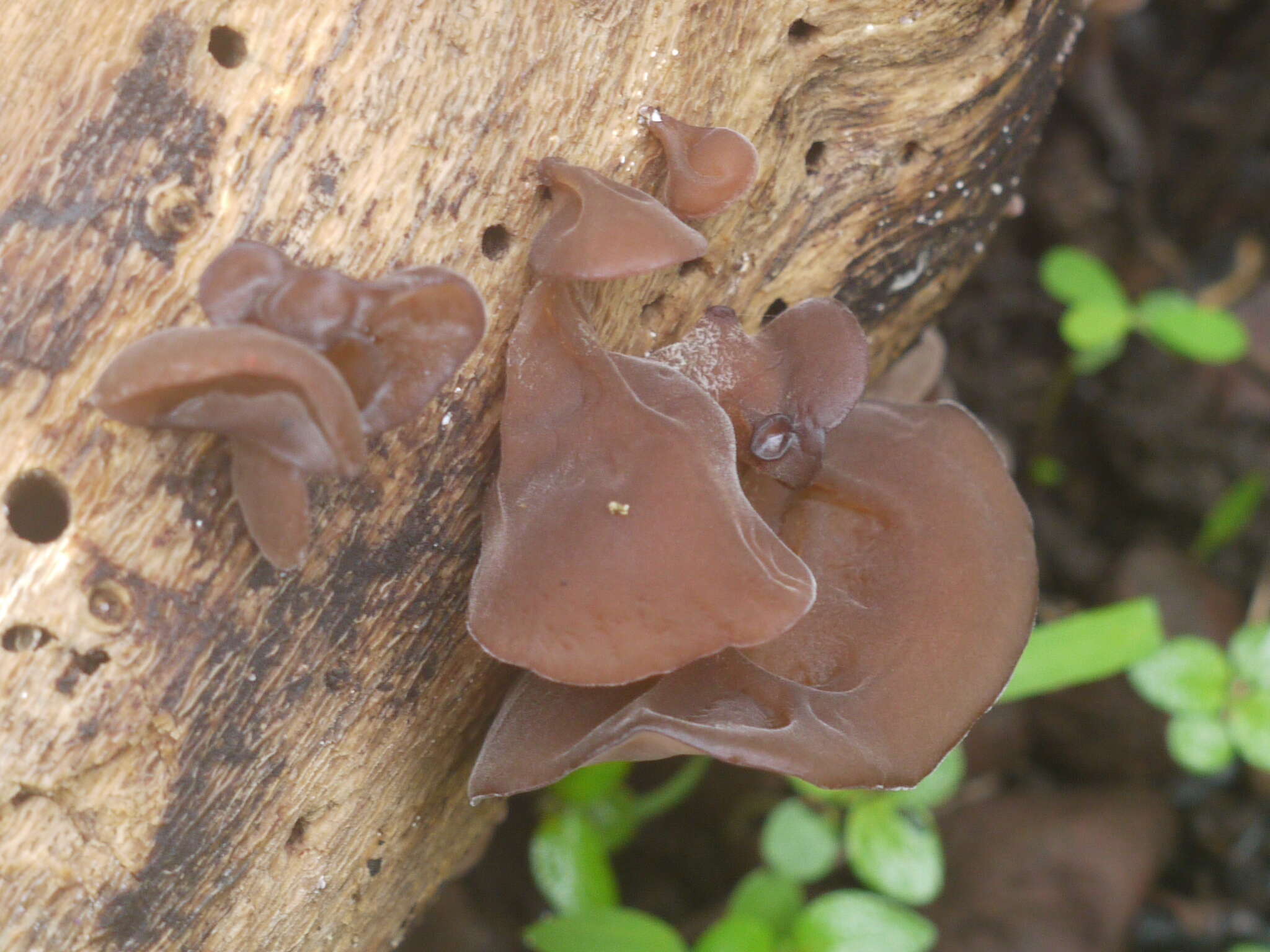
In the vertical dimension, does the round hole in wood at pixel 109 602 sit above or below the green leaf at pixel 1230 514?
above

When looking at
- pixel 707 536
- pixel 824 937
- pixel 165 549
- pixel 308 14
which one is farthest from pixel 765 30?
pixel 824 937

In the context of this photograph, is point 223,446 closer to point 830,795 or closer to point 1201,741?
point 830,795

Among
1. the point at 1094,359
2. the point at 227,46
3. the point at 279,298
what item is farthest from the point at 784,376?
the point at 1094,359

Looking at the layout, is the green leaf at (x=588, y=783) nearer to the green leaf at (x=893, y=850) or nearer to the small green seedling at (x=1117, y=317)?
the green leaf at (x=893, y=850)

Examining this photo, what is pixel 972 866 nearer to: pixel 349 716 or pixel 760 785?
pixel 760 785

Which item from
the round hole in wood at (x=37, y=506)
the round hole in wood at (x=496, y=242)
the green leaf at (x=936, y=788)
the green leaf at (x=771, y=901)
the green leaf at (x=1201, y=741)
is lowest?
the green leaf at (x=771, y=901)

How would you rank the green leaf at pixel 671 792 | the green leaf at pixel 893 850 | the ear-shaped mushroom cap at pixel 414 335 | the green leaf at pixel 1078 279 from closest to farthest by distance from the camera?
1. the ear-shaped mushroom cap at pixel 414 335
2. the green leaf at pixel 893 850
3. the green leaf at pixel 671 792
4. the green leaf at pixel 1078 279

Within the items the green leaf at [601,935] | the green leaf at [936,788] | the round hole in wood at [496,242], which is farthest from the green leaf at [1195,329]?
the round hole in wood at [496,242]
